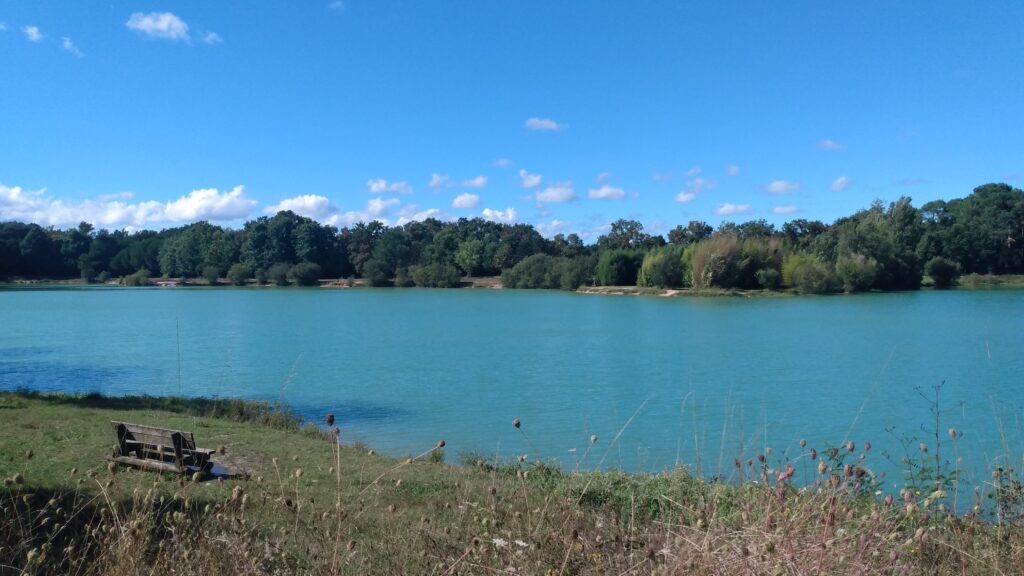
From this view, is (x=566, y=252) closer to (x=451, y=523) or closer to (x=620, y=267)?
(x=620, y=267)

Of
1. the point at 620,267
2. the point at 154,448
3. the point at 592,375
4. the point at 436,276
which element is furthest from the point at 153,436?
the point at 436,276

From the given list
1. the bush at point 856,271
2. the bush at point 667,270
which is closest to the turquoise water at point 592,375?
the bush at point 856,271

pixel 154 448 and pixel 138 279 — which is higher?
pixel 138 279

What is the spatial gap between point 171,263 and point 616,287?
81.8m

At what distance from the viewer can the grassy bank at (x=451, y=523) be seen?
300cm

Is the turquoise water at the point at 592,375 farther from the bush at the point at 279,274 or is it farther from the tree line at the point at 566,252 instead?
the bush at the point at 279,274

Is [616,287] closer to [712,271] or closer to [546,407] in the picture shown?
[712,271]

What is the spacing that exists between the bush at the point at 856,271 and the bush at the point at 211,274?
98.6m

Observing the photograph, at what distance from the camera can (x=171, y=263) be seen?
126562mm

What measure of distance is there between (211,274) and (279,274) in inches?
613

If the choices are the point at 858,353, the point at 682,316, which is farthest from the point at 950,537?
the point at 682,316

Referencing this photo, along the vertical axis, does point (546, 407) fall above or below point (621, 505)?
below

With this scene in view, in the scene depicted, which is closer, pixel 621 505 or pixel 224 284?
pixel 621 505

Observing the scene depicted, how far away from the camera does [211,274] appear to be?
124 meters
